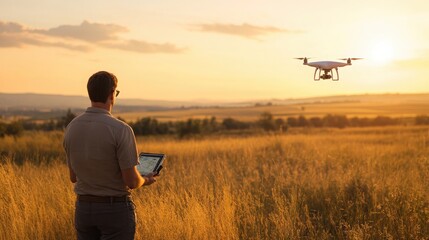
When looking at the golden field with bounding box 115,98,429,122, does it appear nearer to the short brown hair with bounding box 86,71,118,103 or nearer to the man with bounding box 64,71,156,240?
the man with bounding box 64,71,156,240

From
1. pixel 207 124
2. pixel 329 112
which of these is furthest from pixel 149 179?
pixel 329 112

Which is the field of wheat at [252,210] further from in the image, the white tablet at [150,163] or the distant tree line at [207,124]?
the distant tree line at [207,124]

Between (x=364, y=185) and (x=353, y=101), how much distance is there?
127043 millimetres

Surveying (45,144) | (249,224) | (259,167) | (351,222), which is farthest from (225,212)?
(45,144)

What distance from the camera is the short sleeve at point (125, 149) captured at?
12.4ft

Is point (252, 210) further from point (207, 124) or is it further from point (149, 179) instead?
point (207, 124)

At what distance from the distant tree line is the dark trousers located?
670 inches

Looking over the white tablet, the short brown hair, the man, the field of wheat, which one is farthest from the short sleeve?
the field of wheat

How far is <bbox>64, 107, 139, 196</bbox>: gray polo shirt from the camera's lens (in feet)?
12.5

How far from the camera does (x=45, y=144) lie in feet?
61.6

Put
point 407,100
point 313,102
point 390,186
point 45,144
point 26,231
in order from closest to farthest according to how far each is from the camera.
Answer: point 26,231 → point 390,186 → point 45,144 → point 407,100 → point 313,102

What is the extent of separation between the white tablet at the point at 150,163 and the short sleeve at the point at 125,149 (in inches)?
17.5

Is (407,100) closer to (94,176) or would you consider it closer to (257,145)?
(257,145)

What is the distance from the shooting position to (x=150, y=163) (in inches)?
171
